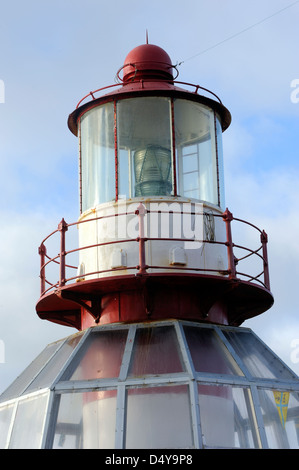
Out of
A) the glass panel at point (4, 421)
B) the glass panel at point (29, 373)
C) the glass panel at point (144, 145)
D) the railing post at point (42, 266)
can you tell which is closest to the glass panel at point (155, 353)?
the glass panel at point (29, 373)

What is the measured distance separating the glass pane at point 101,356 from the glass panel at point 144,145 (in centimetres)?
285

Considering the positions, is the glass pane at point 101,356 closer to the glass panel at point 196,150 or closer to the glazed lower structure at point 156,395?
the glazed lower structure at point 156,395

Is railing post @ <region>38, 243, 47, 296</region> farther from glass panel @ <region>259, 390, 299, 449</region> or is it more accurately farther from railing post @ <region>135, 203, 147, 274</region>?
glass panel @ <region>259, 390, 299, 449</region>

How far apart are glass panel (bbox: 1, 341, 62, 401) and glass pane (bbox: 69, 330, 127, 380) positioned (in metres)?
1.27

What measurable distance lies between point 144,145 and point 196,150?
3.83 ft

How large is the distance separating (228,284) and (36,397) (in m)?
4.09

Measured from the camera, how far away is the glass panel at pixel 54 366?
58.5ft

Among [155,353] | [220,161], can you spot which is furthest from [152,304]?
[220,161]

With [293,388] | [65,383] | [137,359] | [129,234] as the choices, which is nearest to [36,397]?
[65,383]

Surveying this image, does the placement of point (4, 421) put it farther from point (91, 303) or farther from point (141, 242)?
point (141, 242)

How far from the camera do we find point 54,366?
Result: 1827cm

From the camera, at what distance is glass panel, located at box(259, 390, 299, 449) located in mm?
16877

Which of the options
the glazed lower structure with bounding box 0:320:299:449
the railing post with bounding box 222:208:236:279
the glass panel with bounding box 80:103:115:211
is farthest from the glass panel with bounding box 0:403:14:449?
the railing post with bounding box 222:208:236:279

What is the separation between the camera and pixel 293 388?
17891 millimetres
